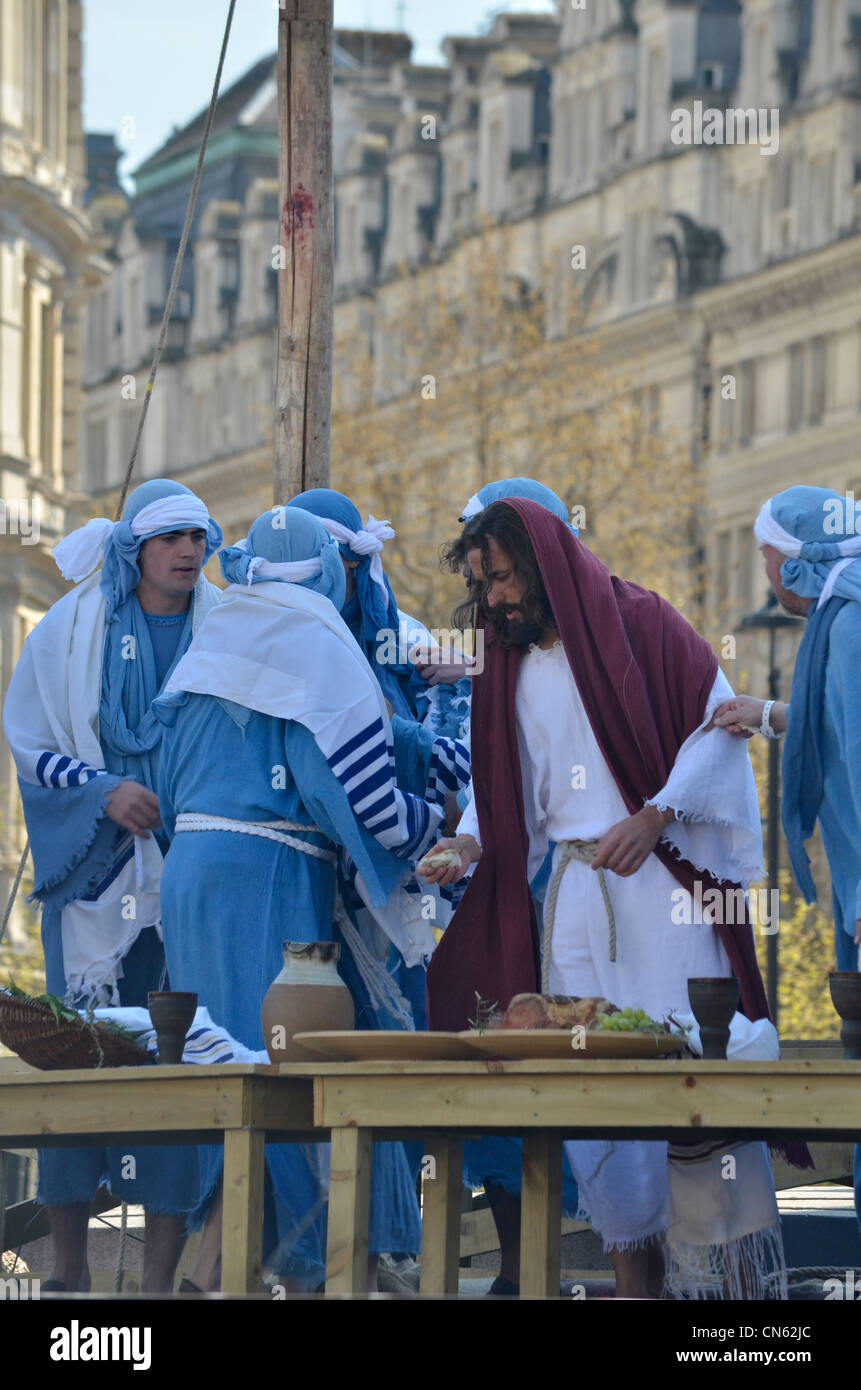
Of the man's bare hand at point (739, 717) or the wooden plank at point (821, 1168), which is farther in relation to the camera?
the wooden plank at point (821, 1168)

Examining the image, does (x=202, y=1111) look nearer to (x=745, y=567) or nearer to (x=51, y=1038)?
(x=51, y=1038)

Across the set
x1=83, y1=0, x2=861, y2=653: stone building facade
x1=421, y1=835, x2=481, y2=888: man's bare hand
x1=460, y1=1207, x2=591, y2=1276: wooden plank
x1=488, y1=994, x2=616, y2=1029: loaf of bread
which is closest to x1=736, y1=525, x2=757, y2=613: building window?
x1=83, y1=0, x2=861, y2=653: stone building facade

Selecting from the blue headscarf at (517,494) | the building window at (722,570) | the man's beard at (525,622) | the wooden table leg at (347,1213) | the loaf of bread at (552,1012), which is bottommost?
the wooden table leg at (347,1213)

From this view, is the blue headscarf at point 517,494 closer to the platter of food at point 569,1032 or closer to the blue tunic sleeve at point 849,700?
the blue tunic sleeve at point 849,700

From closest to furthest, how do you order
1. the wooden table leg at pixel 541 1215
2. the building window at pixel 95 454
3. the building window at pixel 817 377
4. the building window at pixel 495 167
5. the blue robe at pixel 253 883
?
1. the wooden table leg at pixel 541 1215
2. the blue robe at pixel 253 883
3. the building window at pixel 817 377
4. the building window at pixel 495 167
5. the building window at pixel 95 454

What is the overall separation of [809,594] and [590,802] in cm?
73

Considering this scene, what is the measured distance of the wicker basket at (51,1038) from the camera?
21.7 ft

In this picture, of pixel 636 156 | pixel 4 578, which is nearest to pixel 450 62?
pixel 636 156

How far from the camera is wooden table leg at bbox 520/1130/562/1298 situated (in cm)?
643

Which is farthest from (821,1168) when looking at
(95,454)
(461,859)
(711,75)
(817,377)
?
(95,454)

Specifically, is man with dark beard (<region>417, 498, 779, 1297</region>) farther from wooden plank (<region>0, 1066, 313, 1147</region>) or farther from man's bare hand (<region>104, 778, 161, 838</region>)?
man's bare hand (<region>104, 778, 161, 838</region>)

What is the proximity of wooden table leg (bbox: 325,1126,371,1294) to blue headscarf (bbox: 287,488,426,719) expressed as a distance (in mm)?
2175

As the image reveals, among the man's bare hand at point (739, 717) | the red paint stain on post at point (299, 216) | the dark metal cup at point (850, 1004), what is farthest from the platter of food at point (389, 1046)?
the red paint stain on post at point (299, 216)

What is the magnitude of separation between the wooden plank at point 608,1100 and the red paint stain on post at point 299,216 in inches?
164
